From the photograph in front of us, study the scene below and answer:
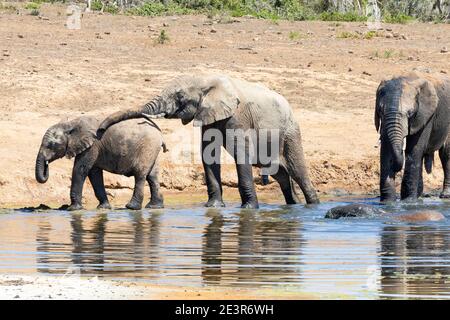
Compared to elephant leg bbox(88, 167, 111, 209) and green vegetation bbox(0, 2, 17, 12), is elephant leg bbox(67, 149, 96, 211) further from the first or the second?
green vegetation bbox(0, 2, 17, 12)

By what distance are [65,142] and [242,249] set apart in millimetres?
4951

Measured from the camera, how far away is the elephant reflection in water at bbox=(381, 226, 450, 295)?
A: 9148 mm

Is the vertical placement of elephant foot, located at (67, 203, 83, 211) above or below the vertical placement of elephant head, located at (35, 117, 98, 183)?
below

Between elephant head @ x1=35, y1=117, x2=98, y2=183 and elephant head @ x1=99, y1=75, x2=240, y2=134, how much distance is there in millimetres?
190

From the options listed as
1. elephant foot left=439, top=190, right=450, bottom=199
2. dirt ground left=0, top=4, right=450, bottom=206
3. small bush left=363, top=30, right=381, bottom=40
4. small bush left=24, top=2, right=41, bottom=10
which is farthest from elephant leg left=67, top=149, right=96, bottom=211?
small bush left=24, top=2, right=41, bottom=10

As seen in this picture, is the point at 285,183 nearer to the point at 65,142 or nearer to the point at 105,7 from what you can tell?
the point at 65,142

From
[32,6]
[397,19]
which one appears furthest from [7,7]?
[397,19]

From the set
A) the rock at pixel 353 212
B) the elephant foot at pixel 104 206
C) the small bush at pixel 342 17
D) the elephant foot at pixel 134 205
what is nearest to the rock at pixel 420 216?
the rock at pixel 353 212

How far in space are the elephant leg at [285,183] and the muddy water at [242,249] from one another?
2.59 feet

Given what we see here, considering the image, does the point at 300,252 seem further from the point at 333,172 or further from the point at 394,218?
the point at 333,172

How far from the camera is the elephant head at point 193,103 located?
621 inches

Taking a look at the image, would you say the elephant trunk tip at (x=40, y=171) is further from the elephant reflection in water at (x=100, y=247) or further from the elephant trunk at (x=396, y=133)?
the elephant trunk at (x=396, y=133)

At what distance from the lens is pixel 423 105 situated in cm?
1589
